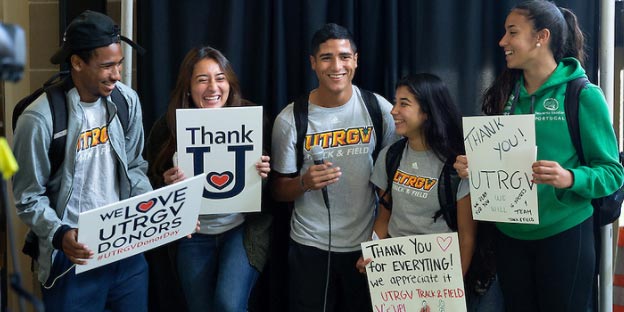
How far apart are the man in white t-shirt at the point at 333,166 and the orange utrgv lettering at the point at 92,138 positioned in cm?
65

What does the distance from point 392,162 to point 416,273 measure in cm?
41

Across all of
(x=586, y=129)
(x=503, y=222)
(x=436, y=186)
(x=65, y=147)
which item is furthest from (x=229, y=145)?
(x=586, y=129)

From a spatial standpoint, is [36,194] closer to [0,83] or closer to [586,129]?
[0,83]

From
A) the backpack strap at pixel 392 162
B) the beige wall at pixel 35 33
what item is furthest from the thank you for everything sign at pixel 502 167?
the beige wall at pixel 35 33

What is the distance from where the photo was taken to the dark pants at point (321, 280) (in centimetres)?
282

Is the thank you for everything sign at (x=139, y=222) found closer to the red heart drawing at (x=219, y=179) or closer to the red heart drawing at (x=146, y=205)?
the red heart drawing at (x=146, y=205)

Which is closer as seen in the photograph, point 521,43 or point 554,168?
point 554,168

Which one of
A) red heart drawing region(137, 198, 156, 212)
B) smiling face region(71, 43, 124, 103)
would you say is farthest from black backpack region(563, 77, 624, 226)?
smiling face region(71, 43, 124, 103)

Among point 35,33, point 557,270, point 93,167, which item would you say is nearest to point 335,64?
point 93,167

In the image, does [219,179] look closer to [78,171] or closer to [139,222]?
[139,222]

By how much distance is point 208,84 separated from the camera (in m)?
2.83

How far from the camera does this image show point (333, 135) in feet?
9.21

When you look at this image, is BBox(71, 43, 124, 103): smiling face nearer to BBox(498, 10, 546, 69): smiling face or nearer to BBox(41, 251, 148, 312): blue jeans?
BBox(41, 251, 148, 312): blue jeans

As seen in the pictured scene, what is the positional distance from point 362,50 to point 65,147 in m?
1.36
